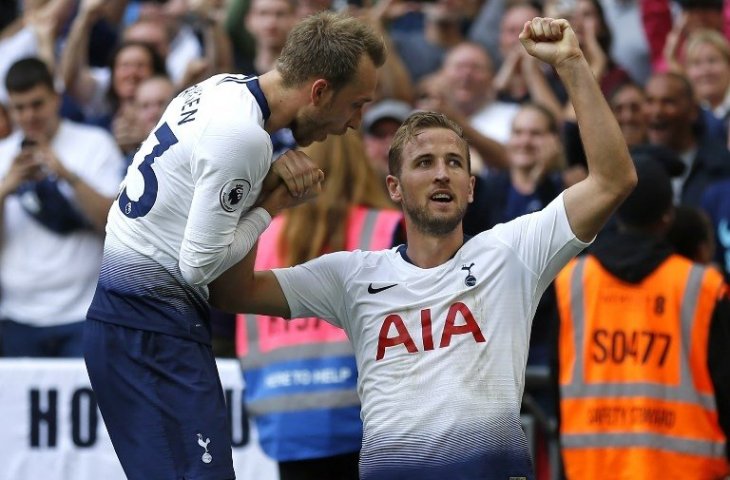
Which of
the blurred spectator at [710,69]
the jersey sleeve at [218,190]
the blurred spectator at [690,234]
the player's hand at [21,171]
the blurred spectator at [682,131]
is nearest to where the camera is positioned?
the jersey sleeve at [218,190]

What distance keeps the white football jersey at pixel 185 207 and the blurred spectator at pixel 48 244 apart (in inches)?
135

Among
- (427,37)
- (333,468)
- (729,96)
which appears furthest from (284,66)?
(427,37)

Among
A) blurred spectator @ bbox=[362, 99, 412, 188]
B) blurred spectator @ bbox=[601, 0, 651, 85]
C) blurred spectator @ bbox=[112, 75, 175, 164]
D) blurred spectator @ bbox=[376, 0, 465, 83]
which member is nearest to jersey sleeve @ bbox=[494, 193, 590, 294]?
blurred spectator @ bbox=[362, 99, 412, 188]

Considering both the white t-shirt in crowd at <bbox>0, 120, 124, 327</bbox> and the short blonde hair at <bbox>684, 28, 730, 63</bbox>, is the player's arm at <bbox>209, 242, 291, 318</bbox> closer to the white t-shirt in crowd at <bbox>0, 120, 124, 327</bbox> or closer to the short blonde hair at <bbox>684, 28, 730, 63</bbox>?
the white t-shirt in crowd at <bbox>0, 120, 124, 327</bbox>

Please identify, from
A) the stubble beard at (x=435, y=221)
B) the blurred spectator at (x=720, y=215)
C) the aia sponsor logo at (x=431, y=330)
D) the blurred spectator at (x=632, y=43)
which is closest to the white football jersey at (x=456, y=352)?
the aia sponsor logo at (x=431, y=330)

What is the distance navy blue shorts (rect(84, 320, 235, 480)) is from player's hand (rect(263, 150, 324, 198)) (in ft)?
2.15

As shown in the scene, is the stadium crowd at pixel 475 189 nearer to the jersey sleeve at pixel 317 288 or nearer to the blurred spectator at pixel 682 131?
the blurred spectator at pixel 682 131

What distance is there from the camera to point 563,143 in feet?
29.8

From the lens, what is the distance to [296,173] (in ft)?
16.0

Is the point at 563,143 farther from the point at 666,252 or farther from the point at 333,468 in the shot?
the point at 333,468

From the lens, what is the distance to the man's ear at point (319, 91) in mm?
4871

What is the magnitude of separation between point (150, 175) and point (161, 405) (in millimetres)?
799

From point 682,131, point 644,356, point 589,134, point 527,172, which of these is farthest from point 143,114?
point 589,134

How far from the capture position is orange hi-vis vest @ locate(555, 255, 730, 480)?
6.54 meters
